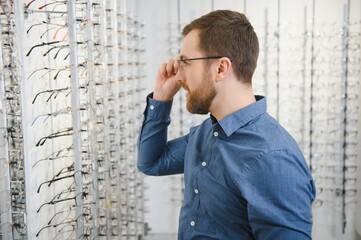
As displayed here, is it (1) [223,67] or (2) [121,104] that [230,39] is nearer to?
(1) [223,67]

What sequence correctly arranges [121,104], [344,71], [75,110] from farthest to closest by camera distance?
[344,71] → [121,104] → [75,110]

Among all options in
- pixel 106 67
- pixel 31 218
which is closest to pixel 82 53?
pixel 106 67

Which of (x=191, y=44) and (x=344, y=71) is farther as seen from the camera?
(x=344, y=71)

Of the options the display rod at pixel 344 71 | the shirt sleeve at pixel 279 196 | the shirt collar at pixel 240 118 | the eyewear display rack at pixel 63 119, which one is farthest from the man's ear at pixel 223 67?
the display rod at pixel 344 71

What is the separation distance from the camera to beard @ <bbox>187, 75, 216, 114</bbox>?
131cm

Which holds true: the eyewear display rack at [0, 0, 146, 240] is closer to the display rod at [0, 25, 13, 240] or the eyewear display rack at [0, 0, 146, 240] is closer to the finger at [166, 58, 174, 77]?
the display rod at [0, 25, 13, 240]

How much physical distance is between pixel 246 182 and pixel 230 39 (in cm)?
45

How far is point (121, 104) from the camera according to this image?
11.1 ft

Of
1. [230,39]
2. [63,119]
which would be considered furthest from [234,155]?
[63,119]

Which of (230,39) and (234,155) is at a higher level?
(230,39)

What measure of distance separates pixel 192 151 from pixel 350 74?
10.5 feet

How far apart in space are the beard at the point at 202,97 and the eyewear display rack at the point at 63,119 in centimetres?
103

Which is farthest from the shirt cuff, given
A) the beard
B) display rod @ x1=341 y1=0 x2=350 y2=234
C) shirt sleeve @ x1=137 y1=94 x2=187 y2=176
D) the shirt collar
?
display rod @ x1=341 y1=0 x2=350 y2=234

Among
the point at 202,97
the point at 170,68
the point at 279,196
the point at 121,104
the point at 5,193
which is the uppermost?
the point at 170,68
